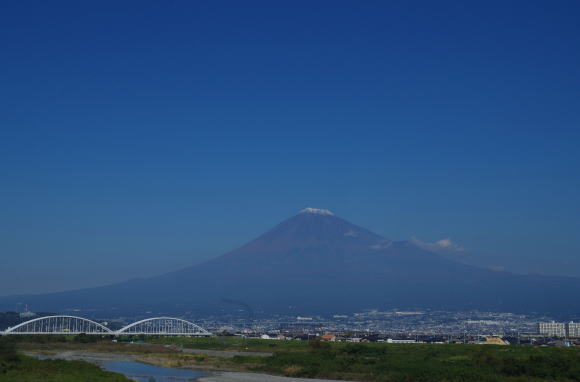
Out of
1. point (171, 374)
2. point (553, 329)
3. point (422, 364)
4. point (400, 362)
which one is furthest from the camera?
point (553, 329)

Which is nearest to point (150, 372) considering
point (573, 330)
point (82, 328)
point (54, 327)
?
point (54, 327)

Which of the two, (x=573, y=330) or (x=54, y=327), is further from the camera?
(x=573, y=330)

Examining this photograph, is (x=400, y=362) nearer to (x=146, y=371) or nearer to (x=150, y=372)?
(x=150, y=372)

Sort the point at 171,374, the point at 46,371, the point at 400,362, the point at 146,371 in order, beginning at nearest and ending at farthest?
the point at 46,371, the point at 400,362, the point at 171,374, the point at 146,371

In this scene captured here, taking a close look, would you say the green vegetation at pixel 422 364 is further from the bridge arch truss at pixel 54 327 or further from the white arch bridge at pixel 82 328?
the bridge arch truss at pixel 54 327

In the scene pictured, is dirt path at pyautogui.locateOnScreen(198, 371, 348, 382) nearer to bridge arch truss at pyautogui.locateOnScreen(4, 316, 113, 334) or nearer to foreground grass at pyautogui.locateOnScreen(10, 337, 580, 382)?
foreground grass at pyautogui.locateOnScreen(10, 337, 580, 382)

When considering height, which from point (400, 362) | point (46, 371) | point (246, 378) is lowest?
point (246, 378)

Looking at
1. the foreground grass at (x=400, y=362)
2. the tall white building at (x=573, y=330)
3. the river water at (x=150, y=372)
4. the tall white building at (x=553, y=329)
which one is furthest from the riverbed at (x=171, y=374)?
the tall white building at (x=553, y=329)
